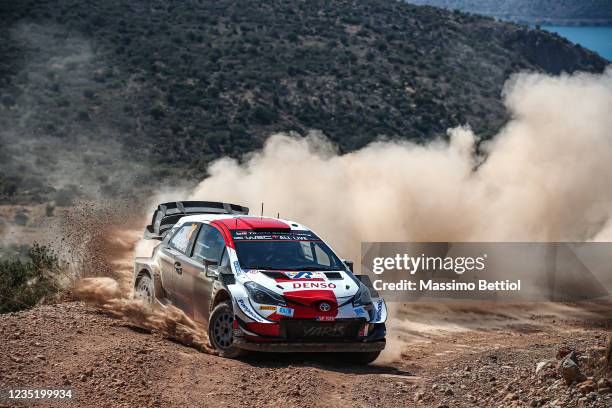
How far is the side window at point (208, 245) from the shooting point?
37.1 ft

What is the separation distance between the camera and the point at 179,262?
38.9ft

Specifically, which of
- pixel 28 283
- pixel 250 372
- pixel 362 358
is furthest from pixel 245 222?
pixel 28 283

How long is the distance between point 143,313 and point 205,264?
1.66 meters

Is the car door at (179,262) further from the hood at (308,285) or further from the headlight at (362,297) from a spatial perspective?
the headlight at (362,297)

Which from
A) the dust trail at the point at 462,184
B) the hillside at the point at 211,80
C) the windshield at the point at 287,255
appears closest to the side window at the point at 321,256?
the windshield at the point at 287,255

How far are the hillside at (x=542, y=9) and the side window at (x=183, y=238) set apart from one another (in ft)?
202

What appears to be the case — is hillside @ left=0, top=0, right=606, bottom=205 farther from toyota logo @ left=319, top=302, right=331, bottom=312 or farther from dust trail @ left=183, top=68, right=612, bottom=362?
toyota logo @ left=319, top=302, right=331, bottom=312

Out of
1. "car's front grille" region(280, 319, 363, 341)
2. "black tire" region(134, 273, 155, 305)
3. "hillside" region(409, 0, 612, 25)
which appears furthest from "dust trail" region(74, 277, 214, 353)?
"hillside" region(409, 0, 612, 25)

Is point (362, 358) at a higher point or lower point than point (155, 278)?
lower

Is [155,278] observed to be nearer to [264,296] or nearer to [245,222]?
[245,222]

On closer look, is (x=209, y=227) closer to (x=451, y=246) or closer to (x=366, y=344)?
(x=366, y=344)

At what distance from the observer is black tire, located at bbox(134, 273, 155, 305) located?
1245 centimetres

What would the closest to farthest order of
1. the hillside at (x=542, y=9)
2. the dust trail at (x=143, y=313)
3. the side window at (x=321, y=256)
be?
the dust trail at (x=143, y=313) → the side window at (x=321, y=256) → the hillside at (x=542, y=9)

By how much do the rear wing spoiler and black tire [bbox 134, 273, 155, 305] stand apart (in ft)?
3.24
